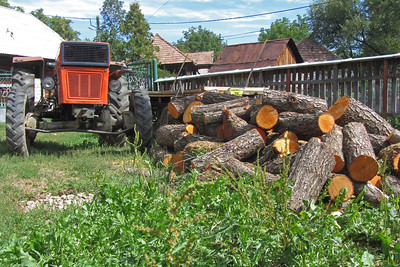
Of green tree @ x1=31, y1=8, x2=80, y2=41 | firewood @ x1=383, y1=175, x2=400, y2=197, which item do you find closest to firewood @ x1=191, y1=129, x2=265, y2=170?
firewood @ x1=383, y1=175, x2=400, y2=197

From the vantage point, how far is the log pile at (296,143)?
191 inches

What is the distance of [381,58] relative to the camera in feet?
31.0

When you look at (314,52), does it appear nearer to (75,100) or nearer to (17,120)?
(75,100)

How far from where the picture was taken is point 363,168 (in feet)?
16.8

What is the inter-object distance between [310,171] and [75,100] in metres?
5.04

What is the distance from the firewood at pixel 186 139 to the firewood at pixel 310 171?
211cm

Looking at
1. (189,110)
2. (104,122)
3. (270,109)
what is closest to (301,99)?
(270,109)

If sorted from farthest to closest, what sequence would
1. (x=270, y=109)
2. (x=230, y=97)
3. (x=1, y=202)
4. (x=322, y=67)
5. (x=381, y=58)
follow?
(x=322, y=67), (x=381, y=58), (x=230, y=97), (x=270, y=109), (x=1, y=202)

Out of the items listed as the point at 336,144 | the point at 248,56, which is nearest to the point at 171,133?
the point at 336,144

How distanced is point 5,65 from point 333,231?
113ft

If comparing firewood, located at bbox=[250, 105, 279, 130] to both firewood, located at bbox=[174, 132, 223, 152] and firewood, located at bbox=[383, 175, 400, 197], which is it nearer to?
firewood, located at bbox=[174, 132, 223, 152]

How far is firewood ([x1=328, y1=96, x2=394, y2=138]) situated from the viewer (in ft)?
20.9

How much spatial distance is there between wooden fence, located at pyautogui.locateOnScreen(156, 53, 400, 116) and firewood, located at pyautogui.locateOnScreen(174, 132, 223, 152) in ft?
10.2

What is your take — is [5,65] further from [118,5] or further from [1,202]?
[1,202]
